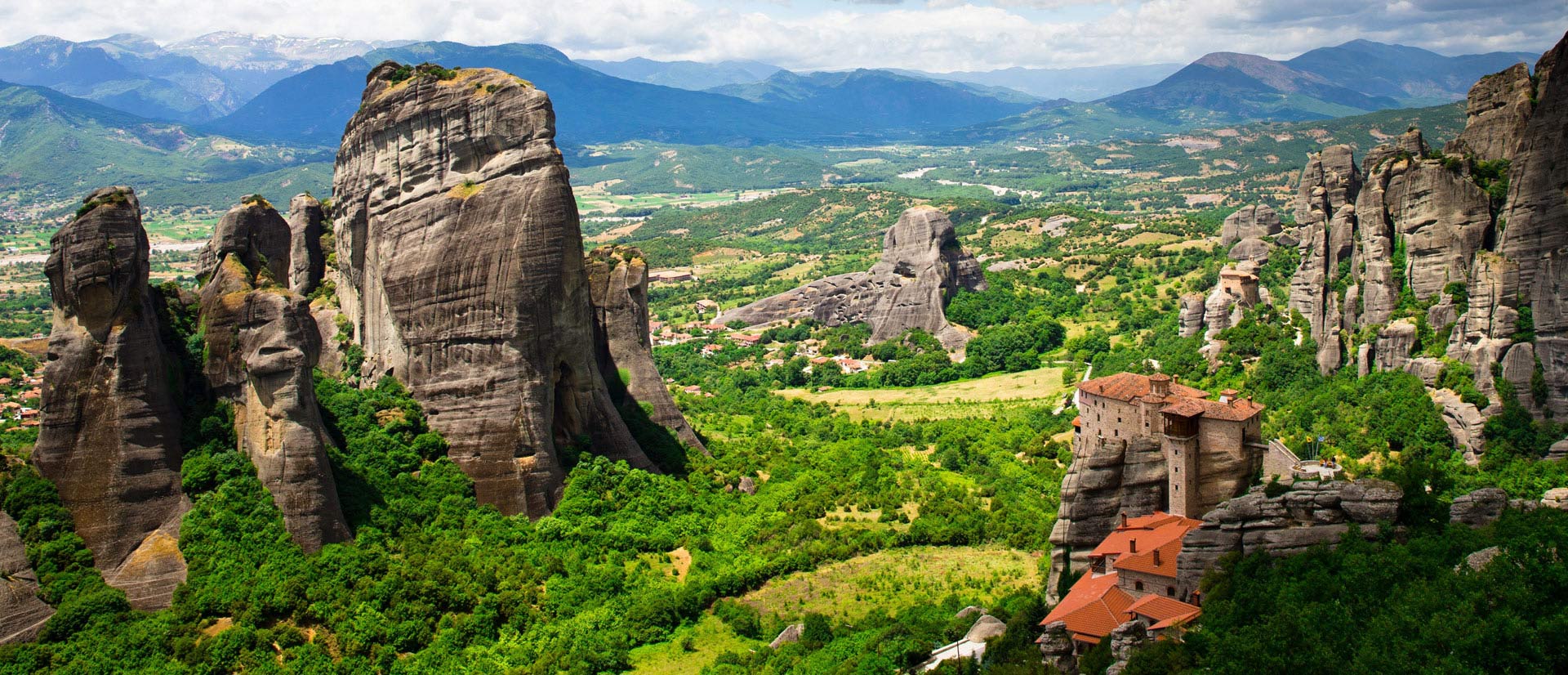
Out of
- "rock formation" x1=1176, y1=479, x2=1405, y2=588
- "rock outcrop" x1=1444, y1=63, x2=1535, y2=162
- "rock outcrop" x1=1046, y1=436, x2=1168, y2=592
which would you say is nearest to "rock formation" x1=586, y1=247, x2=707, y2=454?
"rock outcrop" x1=1046, y1=436, x2=1168, y2=592

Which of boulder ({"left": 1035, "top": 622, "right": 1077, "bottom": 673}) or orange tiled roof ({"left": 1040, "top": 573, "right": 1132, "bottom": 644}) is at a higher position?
orange tiled roof ({"left": 1040, "top": 573, "right": 1132, "bottom": 644})

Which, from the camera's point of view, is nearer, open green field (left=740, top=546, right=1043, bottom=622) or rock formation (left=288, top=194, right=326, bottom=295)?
open green field (left=740, top=546, right=1043, bottom=622)

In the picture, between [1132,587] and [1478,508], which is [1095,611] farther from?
[1478,508]

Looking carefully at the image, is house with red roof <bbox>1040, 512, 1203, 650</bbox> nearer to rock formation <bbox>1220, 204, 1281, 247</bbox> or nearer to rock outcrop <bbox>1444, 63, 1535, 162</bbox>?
rock outcrop <bbox>1444, 63, 1535, 162</bbox>

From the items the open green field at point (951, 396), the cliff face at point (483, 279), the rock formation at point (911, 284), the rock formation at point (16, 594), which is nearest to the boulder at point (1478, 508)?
the cliff face at point (483, 279)

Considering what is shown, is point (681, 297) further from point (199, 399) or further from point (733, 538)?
point (199, 399)

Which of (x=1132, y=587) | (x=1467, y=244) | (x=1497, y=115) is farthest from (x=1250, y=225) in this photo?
(x=1132, y=587)
